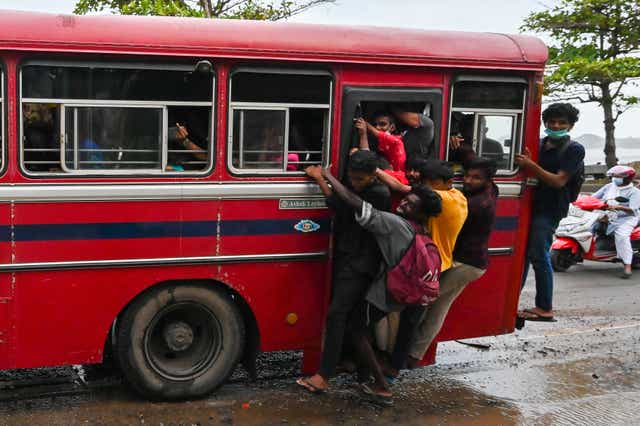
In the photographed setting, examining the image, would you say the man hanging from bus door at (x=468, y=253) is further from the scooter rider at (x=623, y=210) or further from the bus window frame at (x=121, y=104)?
the scooter rider at (x=623, y=210)

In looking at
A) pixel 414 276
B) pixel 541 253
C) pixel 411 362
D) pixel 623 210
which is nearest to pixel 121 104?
pixel 414 276

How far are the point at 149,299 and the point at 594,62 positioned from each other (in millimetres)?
18673

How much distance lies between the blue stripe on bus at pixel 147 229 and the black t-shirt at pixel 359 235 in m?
0.22

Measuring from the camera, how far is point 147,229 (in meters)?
4.78

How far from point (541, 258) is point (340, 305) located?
205cm

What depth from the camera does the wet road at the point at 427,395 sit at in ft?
16.1

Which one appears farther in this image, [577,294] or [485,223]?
[577,294]

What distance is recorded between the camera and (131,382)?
5.01m

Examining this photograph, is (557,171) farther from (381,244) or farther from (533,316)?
(381,244)

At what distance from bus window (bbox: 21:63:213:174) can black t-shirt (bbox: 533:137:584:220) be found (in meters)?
2.70

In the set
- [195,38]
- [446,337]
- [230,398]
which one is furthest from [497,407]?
[195,38]

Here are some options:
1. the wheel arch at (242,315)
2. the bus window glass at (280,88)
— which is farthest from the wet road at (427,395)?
the bus window glass at (280,88)

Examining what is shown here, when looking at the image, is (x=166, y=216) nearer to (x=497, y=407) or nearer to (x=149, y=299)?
(x=149, y=299)

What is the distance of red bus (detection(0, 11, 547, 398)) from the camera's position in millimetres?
4555
